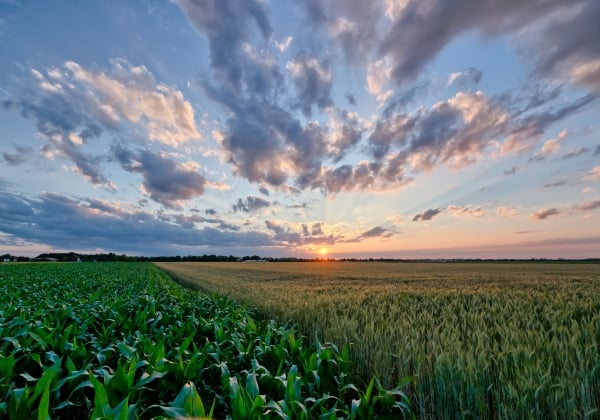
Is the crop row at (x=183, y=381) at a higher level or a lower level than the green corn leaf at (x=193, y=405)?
lower

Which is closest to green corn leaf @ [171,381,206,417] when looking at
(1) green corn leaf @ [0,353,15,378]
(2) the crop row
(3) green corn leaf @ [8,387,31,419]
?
(2) the crop row

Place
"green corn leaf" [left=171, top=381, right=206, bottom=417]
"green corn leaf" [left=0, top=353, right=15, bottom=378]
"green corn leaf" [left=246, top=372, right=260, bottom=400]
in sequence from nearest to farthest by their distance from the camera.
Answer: "green corn leaf" [left=171, top=381, right=206, bottom=417] → "green corn leaf" [left=246, top=372, right=260, bottom=400] → "green corn leaf" [left=0, top=353, right=15, bottom=378]

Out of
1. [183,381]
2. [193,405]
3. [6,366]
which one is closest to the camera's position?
[193,405]

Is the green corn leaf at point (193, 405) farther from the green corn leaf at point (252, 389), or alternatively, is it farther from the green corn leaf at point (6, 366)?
the green corn leaf at point (6, 366)

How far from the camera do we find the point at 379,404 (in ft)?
11.6

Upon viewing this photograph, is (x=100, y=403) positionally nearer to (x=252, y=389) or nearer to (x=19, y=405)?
(x=19, y=405)

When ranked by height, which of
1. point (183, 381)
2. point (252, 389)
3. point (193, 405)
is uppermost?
point (193, 405)

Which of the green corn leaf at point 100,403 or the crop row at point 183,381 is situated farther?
the crop row at point 183,381

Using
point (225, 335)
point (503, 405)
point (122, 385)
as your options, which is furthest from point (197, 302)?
point (503, 405)

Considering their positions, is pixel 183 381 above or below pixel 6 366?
below

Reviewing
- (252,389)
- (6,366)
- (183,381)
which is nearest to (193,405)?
(252,389)

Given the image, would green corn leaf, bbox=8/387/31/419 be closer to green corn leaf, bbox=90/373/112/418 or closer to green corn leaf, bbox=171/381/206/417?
green corn leaf, bbox=90/373/112/418

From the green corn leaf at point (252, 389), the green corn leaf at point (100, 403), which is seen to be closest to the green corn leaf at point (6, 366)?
the green corn leaf at point (100, 403)

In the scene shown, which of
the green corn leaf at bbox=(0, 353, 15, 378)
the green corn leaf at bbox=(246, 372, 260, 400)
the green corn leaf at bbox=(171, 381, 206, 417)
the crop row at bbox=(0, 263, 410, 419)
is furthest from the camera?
the green corn leaf at bbox=(0, 353, 15, 378)
